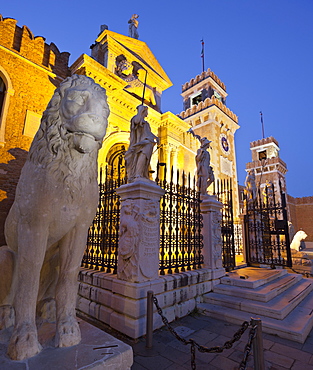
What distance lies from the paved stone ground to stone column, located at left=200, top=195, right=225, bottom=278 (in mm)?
1605

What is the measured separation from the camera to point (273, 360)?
2.66m

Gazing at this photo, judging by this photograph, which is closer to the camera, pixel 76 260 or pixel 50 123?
pixel 50 123

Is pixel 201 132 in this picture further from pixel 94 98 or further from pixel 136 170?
pixel 94 98

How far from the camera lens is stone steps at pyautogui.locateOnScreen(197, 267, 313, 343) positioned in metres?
3.40

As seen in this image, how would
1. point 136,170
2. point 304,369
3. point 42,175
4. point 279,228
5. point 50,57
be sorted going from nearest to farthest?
point 42,175 → point 304,369 → point 136,170 → point 279,228 → point 50,57

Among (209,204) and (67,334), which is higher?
(209,204)

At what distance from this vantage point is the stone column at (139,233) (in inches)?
136

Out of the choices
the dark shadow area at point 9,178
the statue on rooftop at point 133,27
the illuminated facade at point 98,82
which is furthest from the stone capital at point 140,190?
the statue on rooftop at point 133,27

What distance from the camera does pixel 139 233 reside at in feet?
11.4

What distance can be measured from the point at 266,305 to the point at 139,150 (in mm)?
3787

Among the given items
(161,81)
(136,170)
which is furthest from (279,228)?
(161,81)

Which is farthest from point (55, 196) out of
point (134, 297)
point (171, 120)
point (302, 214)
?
point (302, 214)

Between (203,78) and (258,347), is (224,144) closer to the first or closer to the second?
(203,78)

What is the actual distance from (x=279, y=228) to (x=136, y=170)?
6150mm
